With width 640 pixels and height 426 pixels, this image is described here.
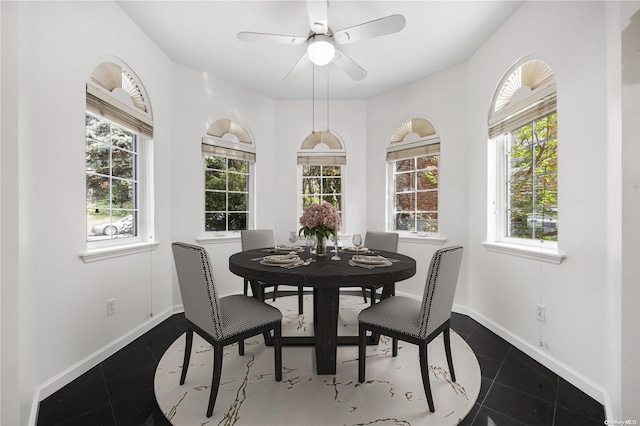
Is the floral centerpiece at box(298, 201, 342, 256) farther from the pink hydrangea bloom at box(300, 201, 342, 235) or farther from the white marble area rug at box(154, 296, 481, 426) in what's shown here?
the white marble area rug at box(154, 296, 481, 426)

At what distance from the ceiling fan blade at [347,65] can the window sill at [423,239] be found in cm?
203

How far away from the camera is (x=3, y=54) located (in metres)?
1.26

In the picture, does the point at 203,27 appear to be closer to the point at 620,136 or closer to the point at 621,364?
the point at 620,136

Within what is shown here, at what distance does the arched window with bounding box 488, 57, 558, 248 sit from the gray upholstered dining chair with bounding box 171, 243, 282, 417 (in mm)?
2232

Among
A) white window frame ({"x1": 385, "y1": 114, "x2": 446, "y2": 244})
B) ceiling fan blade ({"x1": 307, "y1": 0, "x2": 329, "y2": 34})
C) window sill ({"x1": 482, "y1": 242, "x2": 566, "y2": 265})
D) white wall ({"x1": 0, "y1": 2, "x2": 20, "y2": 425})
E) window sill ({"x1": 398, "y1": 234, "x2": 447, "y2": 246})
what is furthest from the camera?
white window frame ({"x1": 385, "y1": 114, "x2": 446, "y2": 244})

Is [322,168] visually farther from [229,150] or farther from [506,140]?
[506,140]

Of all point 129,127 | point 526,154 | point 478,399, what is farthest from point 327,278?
point 129,127

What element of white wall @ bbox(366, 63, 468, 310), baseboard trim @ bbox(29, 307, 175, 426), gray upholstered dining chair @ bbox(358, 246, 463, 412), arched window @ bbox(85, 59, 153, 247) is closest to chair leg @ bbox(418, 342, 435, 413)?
gray upholstered dining chair @ bbox(358, 246, 463, 412)

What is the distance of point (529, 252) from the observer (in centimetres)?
216

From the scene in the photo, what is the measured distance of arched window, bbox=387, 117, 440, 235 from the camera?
350 centimetres

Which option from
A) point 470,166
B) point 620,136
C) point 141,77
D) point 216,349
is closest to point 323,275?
point 216,349

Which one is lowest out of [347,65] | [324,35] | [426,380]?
[426,380]

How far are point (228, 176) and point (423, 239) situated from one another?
2.66 meters

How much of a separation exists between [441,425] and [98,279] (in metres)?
2.49
